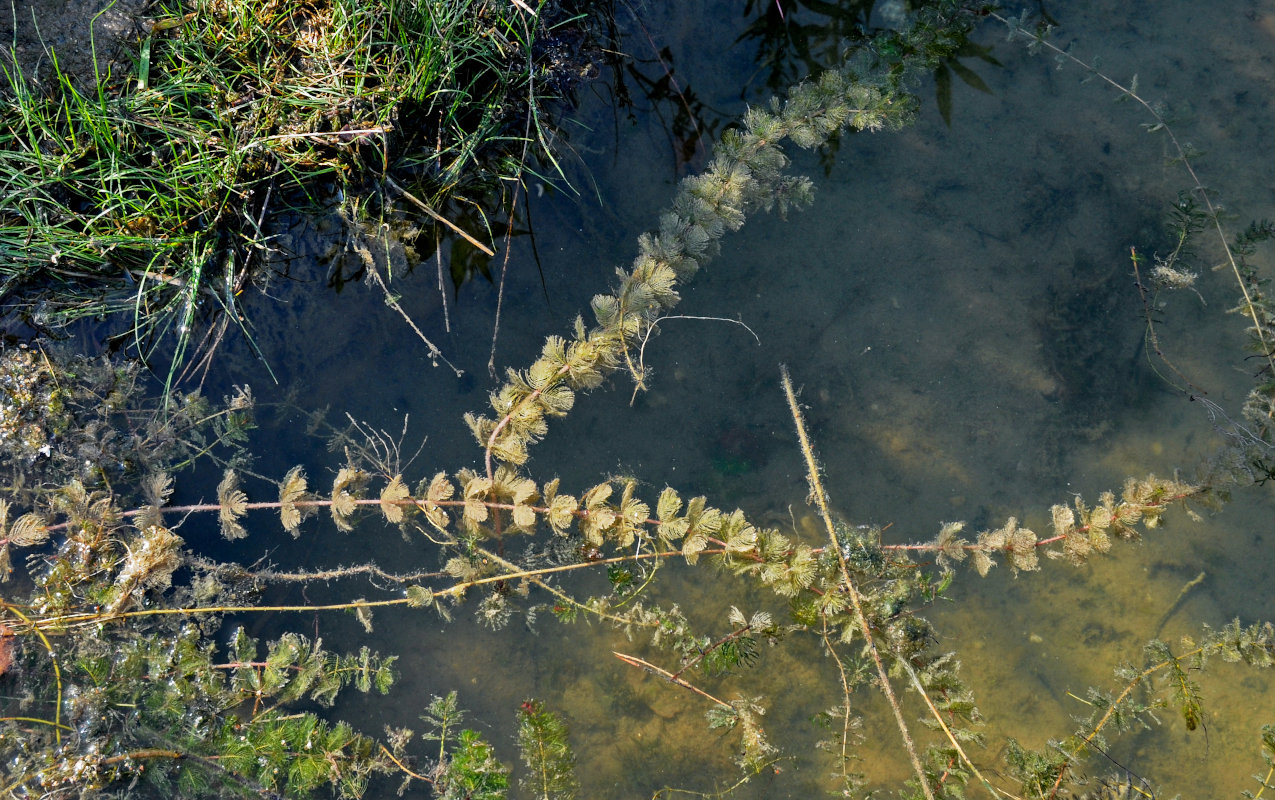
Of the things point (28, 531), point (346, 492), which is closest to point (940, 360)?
point (346, 492)

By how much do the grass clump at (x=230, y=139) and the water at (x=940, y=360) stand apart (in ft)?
1.08

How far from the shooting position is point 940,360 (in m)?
3.12

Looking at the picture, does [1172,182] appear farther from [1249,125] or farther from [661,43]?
[661,43]

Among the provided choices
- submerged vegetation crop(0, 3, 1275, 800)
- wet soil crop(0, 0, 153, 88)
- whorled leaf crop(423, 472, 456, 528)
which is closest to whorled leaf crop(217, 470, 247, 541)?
submerged vegetation crop(0, 3, 1275, 800)

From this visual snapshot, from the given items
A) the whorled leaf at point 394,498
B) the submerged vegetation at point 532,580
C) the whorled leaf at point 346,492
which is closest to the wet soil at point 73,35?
the submerged vegetation at point 532,580

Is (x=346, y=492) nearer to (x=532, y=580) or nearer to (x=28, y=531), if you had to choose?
(x=532, y=580)

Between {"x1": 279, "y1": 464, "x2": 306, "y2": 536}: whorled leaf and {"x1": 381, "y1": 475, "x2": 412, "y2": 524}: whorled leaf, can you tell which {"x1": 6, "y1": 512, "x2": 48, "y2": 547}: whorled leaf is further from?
{"x1": 381, "y1": 475, "x2": 412, "y2": 524}: whorled leaf

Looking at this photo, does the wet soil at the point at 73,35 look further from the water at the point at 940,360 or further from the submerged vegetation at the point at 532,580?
the submerged vegetation at the point at 532,580

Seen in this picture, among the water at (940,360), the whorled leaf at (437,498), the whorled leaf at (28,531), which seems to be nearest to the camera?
the whorled leaf at (437,498)

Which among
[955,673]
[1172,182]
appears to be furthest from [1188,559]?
[1172,182]

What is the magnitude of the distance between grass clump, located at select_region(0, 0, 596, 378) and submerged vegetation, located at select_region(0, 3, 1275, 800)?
0.45 meters

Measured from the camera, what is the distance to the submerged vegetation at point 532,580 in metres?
2.86

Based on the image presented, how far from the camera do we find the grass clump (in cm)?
295

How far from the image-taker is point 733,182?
2.83 metres
